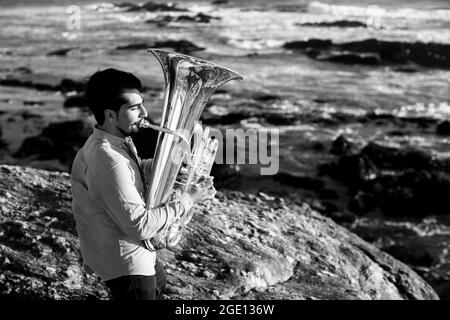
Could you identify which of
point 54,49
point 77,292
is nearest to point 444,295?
point 77,292

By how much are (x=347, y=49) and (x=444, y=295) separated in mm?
26867

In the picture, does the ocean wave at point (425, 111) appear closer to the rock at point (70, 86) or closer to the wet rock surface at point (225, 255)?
the rock at point (70, 86)

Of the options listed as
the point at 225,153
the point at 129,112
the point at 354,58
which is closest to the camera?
the point at 129,112

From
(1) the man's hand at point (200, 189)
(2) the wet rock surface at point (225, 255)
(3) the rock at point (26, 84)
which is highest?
(1) the man's hand at point (200, 189)

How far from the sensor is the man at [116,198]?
11.5 ft

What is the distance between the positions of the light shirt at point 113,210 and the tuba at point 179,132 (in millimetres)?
120

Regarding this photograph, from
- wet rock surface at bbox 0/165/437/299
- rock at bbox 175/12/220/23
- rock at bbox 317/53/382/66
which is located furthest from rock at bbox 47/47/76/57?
wet rock surface at bbox 0/165/437/299

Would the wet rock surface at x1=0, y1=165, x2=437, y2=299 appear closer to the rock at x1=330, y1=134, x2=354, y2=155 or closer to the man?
the man

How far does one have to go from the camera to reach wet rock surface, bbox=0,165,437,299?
19.0 ft

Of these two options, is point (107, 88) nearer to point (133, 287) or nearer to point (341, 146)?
point (133, 287)

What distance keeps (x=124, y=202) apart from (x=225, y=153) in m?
16.6

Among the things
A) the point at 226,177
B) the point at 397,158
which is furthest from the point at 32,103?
the point at 397,158

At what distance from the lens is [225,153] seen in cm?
2009

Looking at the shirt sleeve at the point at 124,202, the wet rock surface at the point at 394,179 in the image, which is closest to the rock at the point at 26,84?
the wet rock surface at the point at 394,179
